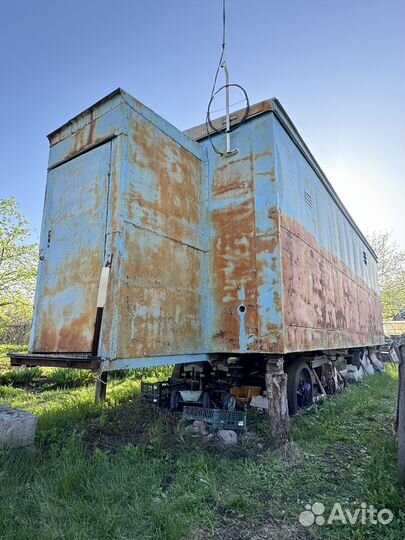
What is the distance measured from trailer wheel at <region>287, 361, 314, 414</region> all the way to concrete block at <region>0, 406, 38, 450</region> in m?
3.54

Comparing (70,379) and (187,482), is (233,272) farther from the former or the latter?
(70,379)

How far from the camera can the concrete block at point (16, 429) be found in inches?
140

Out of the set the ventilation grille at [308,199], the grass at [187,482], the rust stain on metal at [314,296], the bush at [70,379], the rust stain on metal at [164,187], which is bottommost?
the grass at [187,482]

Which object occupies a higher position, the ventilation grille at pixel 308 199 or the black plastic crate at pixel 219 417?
the ventilation grille at pixel 308 199

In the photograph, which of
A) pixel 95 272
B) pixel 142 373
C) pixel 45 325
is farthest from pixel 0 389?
pixel 95 272

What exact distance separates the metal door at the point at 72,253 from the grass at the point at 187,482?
117 centimetres

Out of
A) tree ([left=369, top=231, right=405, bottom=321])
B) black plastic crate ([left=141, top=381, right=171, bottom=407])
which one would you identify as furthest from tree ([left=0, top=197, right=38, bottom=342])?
tree ([left=369, top=231, right=405, bottom=321])

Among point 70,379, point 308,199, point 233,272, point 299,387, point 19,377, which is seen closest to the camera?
point 233,272

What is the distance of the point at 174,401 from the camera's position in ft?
18.1

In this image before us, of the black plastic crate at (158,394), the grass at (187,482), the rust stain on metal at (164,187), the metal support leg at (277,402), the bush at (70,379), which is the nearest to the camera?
the grass at (187,482)

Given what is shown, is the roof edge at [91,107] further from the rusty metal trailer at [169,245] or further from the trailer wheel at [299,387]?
the trailer wheel at [299,387]

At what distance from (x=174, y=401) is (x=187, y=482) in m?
2.50

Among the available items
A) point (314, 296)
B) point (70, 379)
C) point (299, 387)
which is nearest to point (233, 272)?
point (314, 296)

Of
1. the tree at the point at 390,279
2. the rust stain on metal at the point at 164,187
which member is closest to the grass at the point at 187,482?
the rust stain on metal at the point at 164,187
